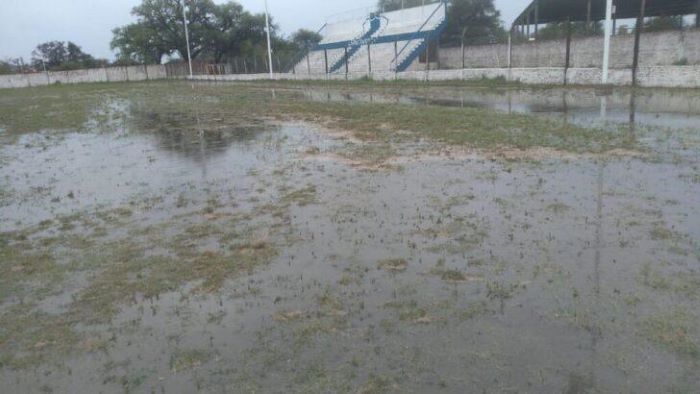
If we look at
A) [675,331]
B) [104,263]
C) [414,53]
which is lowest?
[675,331]

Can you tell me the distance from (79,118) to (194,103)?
6.24m

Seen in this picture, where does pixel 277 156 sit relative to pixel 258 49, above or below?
below

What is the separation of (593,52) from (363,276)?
89.8ft

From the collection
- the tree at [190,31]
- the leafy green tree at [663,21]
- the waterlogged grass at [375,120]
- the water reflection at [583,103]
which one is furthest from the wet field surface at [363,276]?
the tree at [190,31]

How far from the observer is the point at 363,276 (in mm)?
5219

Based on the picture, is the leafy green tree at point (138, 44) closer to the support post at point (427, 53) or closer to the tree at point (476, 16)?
the tree at point (476, 16)

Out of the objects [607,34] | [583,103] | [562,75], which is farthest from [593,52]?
[583,103]


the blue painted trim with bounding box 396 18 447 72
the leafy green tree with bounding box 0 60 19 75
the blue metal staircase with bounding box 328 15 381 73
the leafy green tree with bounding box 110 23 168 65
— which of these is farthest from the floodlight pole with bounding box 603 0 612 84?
the leafy green tree with bounding box 0 60 19 75

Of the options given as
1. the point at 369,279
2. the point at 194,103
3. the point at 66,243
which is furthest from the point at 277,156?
the point at 194,103

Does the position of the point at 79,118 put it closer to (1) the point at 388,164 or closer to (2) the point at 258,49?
(1) the point at 388,164

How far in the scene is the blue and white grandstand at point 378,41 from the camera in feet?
132

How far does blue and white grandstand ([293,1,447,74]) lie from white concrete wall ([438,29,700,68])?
396 centimetres

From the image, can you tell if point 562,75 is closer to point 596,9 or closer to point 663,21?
point 663,21

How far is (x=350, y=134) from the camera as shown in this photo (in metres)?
13.8
